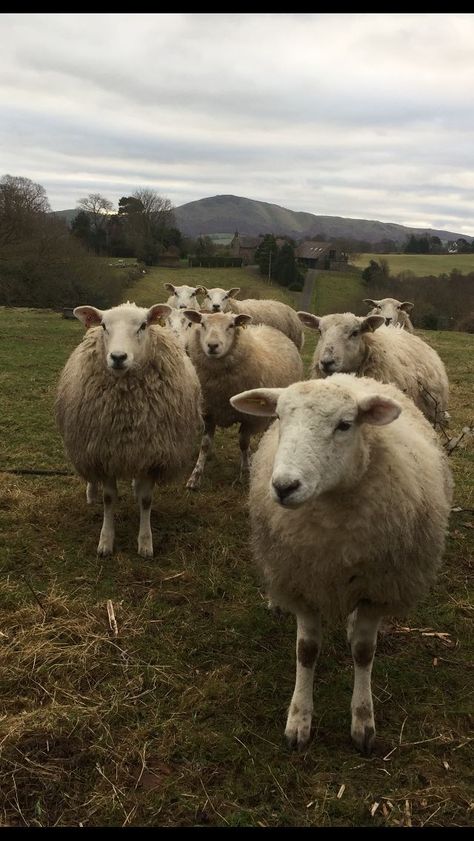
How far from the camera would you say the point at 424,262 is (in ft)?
190

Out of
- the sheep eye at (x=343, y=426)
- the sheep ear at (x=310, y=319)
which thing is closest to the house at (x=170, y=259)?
the sheep ear at (x=310, y=319)

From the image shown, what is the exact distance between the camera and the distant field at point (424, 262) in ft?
176

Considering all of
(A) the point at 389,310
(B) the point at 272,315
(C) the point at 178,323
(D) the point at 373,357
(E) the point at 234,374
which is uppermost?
(A) the point at 389,310

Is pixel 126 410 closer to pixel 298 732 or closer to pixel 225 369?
pixel 225 369

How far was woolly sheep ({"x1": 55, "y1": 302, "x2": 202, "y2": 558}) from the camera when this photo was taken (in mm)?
Result: 4742

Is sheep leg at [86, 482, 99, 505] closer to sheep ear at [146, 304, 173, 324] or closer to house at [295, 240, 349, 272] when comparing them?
sheep ear at [146, 304, 173, 324]

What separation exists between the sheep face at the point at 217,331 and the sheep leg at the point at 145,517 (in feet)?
6.57

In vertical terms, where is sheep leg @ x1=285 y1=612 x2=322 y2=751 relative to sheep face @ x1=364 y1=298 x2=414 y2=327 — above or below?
below

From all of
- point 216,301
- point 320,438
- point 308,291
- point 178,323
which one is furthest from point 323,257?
point 320,438

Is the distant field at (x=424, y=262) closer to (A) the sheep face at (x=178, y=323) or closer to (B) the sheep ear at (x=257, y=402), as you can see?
(A) the sheep face at (x=178, y=323)

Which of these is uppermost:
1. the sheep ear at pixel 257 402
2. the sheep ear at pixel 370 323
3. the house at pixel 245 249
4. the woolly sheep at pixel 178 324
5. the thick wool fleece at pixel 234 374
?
the house at pixel 245 249

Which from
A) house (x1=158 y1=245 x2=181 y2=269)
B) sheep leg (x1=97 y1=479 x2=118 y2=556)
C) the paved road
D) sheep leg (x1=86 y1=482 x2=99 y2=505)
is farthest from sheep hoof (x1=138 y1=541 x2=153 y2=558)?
house (x1=158 y1=245 x2=181 y2=269)

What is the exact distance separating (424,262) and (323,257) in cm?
1097

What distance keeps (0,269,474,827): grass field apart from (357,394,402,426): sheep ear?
5.78 ft
